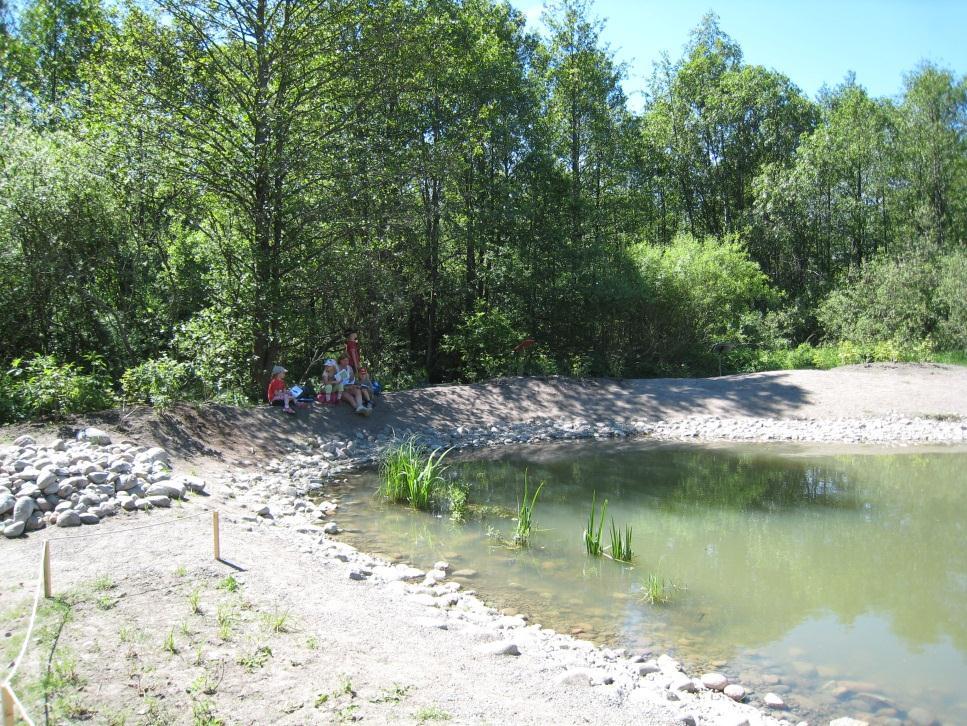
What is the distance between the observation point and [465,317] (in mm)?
19125

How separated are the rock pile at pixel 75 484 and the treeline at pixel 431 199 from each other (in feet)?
8.40

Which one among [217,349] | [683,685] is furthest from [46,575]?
[217,349]

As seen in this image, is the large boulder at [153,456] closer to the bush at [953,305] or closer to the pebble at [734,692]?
the pebble at [734,692]

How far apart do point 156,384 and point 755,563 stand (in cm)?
888

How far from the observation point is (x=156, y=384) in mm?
11656

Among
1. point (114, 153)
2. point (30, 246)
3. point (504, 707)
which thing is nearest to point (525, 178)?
point (114, 153)

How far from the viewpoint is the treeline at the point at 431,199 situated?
42.7ft

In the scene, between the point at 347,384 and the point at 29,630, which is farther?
the point at 347,384

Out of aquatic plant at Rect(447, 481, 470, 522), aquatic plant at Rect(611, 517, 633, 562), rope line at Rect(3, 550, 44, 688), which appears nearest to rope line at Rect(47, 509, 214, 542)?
rope line at Rect(3, 550, 44, 688)

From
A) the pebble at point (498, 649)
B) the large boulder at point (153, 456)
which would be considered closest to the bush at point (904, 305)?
the large boulder at point (153, 456)

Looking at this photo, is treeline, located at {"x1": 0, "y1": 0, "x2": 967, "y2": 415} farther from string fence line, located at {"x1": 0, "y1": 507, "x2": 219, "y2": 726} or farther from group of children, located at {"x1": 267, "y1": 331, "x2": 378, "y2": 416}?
string fence line, located at {"x1": 0, "y1": 507, "x2": 219, "y2": 726}

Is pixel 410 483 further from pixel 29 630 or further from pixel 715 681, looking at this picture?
pixel 29 630

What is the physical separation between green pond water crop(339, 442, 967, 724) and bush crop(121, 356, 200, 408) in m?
3.26

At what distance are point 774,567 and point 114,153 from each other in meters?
11.8
